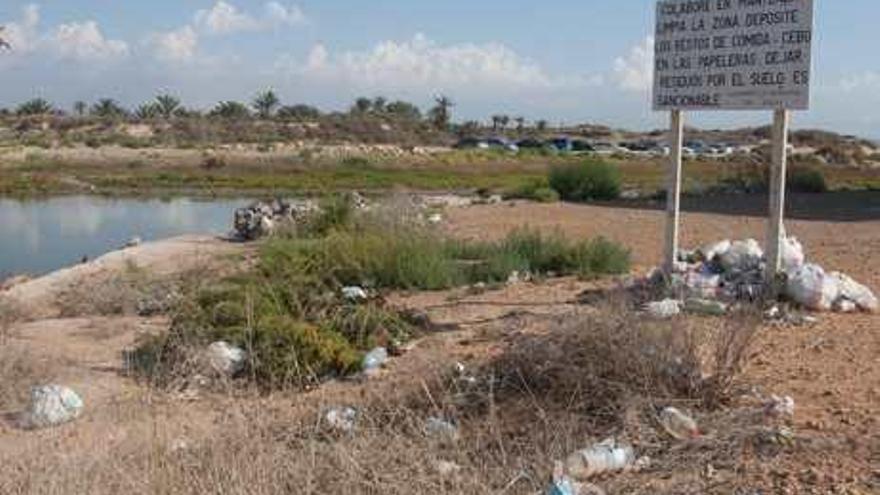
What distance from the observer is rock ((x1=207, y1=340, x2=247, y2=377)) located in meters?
11.4

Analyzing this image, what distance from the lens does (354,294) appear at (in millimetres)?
14211

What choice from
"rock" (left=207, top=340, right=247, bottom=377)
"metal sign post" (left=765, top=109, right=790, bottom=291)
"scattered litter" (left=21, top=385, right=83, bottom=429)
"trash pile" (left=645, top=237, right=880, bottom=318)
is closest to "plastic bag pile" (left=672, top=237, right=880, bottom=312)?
"trash pile" (left=645, top=237, right=880, bottom=318)

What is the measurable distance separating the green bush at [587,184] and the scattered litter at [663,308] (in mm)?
26377

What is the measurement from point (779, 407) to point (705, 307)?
3.36 metres

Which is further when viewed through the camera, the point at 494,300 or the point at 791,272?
the point at 494,300

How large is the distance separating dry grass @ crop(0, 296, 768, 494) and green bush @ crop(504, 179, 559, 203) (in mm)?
26415

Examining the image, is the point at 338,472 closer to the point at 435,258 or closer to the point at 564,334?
the point at 564,334

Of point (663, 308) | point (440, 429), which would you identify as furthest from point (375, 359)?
point (440, 429)

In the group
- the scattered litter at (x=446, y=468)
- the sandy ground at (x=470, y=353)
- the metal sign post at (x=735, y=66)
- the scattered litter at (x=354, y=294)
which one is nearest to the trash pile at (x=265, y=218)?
the sandy ground at (x=470, y=353)

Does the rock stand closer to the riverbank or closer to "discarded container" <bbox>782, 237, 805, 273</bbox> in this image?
"discarded container" <bbox>782, 237, 805, 273</bbox>

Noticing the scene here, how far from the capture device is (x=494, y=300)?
13625mm

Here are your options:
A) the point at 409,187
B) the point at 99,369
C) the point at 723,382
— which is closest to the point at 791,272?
the point at 723,382

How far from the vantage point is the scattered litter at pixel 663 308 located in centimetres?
1068

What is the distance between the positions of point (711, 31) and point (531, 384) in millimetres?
5306
